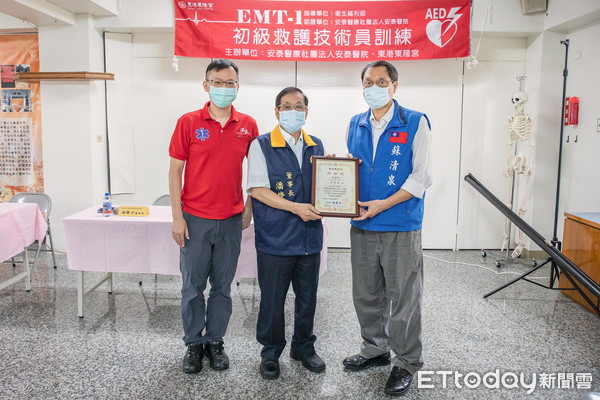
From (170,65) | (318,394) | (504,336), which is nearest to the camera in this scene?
(318,394)

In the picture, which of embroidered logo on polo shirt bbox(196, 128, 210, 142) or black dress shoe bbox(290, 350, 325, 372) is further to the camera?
black dress shoe bbox(290, 350, 325, 372)

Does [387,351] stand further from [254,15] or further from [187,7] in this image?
[187,7]

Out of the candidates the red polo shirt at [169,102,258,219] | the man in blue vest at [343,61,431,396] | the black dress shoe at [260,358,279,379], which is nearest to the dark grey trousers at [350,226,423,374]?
the man in blue vest at [343,61,431,396]

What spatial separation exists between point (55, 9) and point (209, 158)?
131 inches

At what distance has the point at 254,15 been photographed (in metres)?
4.56

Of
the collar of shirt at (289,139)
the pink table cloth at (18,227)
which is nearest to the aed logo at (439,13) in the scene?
the collar of shirt at (289,139)

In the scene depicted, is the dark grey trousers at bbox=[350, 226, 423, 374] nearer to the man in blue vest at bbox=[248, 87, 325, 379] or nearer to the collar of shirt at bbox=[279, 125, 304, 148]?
the man in blue vest at bbox=[248, 87, 325, 379]

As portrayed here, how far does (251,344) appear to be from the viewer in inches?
108

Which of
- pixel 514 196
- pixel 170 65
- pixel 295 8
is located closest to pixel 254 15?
pixel 295 8

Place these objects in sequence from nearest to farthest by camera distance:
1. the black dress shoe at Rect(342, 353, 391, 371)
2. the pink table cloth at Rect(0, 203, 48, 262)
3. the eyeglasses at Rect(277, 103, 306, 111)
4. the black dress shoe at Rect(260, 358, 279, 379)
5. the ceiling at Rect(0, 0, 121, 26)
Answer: the eyeglasses at Rect(277, 103, 306, 111) < the black dress shoe at Rect(260, 358, 279, 379) < the black dress shoe at Rect(342, 353, 391, 371) < the pink table cloth at Rect(0, 203, 48, 262) < the ceiling at Rect(0, 0, 121, 26)

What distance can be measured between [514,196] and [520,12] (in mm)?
2043

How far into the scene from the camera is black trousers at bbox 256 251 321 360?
2.25 meters

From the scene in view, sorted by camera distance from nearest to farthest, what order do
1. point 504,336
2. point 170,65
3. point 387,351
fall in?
point 387,351, point 504,336, point 170,65

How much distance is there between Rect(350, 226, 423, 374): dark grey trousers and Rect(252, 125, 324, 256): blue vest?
13.2 inches
